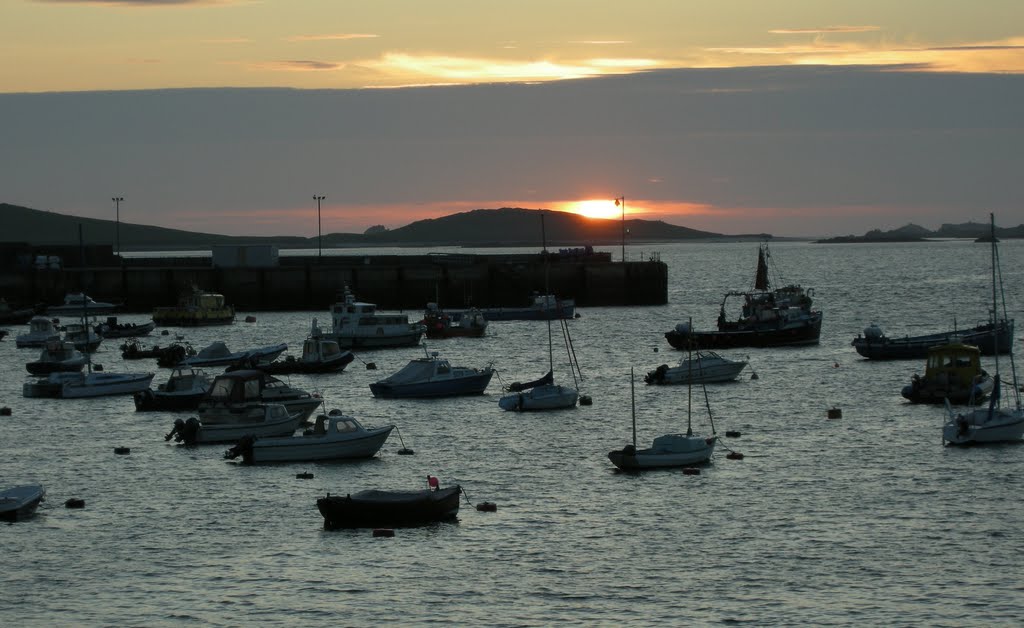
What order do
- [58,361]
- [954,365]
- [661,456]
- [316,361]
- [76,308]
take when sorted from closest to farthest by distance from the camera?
[661,456], [954,365], [58,361], [316,361], [76,308]

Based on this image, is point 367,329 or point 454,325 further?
point 454,325

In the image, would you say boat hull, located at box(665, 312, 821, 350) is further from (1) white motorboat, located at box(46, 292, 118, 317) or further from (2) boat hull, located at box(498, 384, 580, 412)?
(1) white motorboat, located at box(46, 292, 118, 317)

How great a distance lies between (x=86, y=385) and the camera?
7350 cm

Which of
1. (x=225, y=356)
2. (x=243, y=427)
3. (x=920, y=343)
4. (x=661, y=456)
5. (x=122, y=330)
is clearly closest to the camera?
(x=661, y=456)

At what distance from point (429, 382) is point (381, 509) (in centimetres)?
2994

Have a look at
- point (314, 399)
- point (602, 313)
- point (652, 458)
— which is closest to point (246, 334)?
point (602, 313)

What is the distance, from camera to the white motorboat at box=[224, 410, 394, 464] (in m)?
50.9

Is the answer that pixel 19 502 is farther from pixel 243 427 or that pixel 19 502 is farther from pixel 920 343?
pixel 920 343

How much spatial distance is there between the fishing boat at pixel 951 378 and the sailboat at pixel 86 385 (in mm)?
35092

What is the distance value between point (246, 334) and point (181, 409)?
50.8 m

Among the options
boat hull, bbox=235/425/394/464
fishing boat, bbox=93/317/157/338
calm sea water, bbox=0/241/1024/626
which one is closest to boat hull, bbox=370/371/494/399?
calm sea water, bbox=0/241/1024/626

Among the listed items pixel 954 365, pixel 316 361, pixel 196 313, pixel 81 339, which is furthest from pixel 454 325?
pixel 954 365

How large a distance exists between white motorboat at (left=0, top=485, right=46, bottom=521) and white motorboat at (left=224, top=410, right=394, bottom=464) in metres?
8.61

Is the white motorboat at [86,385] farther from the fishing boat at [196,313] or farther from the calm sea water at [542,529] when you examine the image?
the fishing boat at [196,313]
